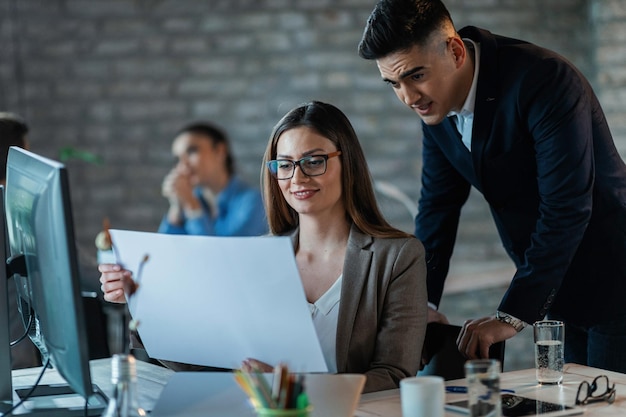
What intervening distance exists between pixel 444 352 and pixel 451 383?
0.26 metres

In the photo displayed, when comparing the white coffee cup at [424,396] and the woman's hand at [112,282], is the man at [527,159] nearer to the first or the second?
the white coffee cup at [424,396]

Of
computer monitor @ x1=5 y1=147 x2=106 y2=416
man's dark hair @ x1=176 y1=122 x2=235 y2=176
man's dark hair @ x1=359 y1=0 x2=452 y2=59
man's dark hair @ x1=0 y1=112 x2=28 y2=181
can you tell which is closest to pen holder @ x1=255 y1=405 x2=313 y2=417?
computer monitor @ x1=5 y1=147 x2=106 y2=416

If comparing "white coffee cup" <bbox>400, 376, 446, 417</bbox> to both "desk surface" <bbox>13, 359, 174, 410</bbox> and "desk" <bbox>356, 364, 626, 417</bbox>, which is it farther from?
"desk surface" <bbox>13, 359, 174, 410</bbox>

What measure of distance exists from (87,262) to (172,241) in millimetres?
2562

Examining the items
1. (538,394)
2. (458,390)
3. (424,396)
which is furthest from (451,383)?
(424,396)

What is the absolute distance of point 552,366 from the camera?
1.87 metres

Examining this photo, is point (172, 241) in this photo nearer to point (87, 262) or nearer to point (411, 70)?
point (411, 70)

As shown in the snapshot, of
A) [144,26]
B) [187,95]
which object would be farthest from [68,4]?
[187,95]

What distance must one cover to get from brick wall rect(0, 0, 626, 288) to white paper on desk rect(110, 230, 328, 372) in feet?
9.83

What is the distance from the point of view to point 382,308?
2029 mm

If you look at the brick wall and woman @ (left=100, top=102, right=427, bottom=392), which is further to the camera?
the brick wall

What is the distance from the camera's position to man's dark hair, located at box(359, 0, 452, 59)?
83.1 inches

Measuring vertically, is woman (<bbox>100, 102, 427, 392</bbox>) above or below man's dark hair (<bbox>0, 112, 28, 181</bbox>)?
below

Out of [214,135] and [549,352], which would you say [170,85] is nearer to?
[214,135]
